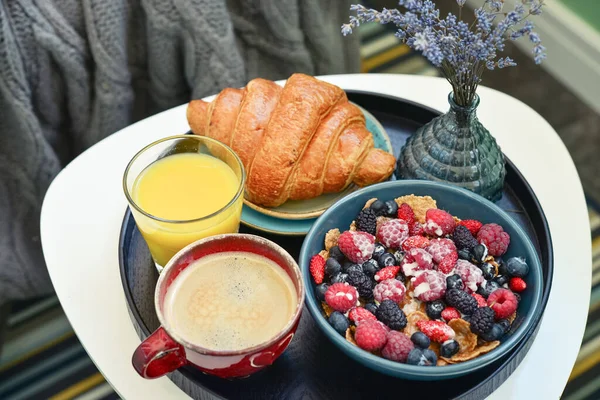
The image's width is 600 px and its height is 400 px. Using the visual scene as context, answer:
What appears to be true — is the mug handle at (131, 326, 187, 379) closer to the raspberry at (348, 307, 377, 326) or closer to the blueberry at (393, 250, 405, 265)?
the raspberry at (348, 307, 377, 326)

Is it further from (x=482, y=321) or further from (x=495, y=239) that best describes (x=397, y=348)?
(x=495, y=239)

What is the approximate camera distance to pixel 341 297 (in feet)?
3.01

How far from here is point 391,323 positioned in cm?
90

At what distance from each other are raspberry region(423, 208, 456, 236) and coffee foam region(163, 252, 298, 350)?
0.80 ft

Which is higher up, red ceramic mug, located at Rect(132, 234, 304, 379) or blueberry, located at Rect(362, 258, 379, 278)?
blueberry, located at Rect(362, 258, 379, 278)

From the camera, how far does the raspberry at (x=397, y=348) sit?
0.86 metres

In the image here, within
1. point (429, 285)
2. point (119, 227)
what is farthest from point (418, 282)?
point (119, 227)

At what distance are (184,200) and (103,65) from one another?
0.64 meters

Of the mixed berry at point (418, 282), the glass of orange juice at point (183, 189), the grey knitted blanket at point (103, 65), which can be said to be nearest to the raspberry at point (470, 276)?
the mixed berry at point (418, 282)

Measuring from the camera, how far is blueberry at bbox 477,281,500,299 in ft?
3.10

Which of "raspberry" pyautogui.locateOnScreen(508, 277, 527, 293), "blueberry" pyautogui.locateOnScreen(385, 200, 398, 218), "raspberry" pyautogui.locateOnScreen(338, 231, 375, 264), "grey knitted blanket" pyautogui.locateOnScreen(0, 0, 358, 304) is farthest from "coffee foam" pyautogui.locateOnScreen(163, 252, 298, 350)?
"grey knitted blanket" pyautogui.locateOnScreen(0, 0, 358, 304)

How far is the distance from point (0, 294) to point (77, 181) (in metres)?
0.59

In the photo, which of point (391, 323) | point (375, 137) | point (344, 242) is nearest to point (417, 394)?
point (391, 323)

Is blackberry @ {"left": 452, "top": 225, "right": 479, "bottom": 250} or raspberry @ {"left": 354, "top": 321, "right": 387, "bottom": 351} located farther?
blackberry @ {"left": 452, "top": 225, "right": 479, "bottom": 250}
